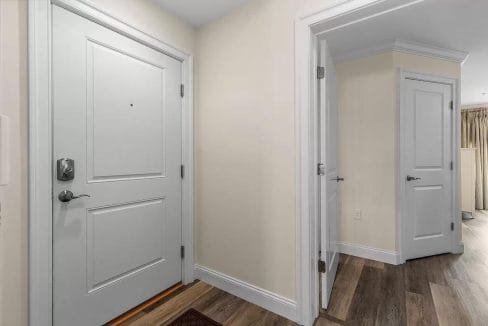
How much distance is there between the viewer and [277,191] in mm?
1667

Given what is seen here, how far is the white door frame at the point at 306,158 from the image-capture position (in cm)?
151

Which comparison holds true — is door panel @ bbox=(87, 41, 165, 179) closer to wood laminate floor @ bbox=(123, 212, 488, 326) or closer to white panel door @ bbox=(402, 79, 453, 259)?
wood laminate floor @ bbox=(123, 212, 488, 326)

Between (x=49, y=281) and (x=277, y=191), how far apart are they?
1432mm

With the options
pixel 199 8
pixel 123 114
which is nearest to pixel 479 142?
pixel 199 8

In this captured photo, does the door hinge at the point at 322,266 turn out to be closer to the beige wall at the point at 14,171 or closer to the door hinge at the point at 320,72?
the door hinge at the point at 320,72

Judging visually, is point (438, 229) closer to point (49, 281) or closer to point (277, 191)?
point (277, 191)

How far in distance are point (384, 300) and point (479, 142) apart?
5463mm

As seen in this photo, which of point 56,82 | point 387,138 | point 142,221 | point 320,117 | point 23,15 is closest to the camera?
point 23,15

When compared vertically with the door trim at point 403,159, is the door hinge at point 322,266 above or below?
below

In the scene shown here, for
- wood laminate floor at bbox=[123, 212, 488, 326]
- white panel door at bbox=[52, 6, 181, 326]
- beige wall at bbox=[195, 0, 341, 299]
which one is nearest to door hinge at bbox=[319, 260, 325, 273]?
beige wall at bbox=[195, 0, 341, 299]

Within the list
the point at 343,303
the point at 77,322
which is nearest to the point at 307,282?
the point at 343,303

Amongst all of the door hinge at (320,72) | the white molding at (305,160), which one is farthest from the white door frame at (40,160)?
the door hinge at (320,72)

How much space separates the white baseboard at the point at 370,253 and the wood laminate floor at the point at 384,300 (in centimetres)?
9

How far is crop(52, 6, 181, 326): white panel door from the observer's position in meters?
1.34
